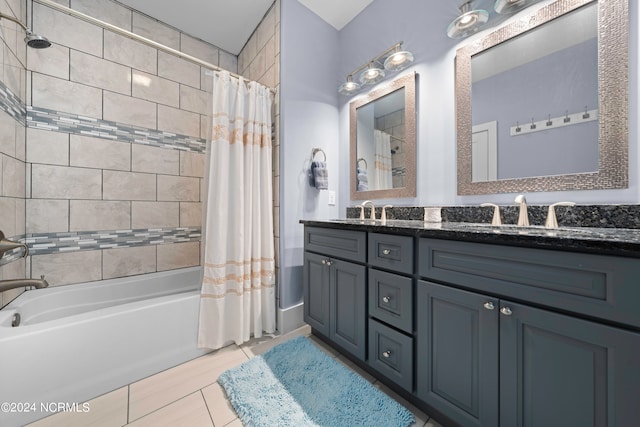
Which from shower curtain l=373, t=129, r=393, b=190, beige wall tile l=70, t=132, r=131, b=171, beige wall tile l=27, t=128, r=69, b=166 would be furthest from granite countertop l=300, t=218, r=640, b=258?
beige wall tile l=27, t=128, r=69, b=166

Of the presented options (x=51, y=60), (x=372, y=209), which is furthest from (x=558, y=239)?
(x=51, y=60)

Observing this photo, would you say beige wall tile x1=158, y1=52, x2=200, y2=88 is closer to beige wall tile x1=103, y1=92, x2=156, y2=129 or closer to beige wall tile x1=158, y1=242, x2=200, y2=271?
beige wall tile x1=103, y1=92, x2=156, y2=129

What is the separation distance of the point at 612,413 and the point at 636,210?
750 mm

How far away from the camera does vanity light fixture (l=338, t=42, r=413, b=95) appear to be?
1.54 metres

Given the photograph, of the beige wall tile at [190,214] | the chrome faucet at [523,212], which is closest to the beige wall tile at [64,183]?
the beige wall tile at [190,214]

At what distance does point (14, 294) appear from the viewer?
1.39 meters

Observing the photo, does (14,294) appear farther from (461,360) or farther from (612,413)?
(612,413)

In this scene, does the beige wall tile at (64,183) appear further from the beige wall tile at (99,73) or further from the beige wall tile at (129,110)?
the beige wall tile at (99,73)

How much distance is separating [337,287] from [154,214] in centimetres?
172

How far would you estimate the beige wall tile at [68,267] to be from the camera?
62.2 inches

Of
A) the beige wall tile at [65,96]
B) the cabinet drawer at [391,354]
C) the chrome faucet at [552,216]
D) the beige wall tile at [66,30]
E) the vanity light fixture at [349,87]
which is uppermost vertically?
the beige wall tile at [66,30]

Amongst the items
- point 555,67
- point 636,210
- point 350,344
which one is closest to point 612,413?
point 636,210

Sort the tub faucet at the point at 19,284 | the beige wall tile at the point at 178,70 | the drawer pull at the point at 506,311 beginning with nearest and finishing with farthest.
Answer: the drawer pull at the point at 506,311, the tub faucet at the point at 19,284, the beige wall tile at the point at 178,70

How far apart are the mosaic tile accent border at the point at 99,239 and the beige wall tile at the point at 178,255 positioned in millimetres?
45
